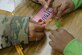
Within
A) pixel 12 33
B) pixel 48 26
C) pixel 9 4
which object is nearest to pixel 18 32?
pixel 12 33

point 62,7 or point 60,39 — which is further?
point 62,7

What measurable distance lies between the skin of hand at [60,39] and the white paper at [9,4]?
287 millimetres

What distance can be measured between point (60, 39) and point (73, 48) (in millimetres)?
88

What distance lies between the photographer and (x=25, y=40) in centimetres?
86

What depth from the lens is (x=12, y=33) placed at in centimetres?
85

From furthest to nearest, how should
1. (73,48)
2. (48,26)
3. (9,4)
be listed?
(9,4) → (48,26) → (73,48)

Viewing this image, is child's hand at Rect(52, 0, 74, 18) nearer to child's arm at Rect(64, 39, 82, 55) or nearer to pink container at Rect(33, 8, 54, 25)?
pink container at Rect(33, 8, 54, 25)

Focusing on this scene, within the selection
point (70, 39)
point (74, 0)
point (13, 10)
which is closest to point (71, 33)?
point (70, 39)

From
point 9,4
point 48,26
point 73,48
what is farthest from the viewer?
point 9,4

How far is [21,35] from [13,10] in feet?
0.75

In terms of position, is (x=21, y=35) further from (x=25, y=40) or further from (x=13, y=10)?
(x=13, y=10)

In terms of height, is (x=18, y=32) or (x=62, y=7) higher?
(x=62, y=7)

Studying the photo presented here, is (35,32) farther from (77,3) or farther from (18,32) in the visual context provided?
(77,3)

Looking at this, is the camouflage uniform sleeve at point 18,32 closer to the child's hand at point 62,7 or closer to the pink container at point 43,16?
the pink container at point 43,16
